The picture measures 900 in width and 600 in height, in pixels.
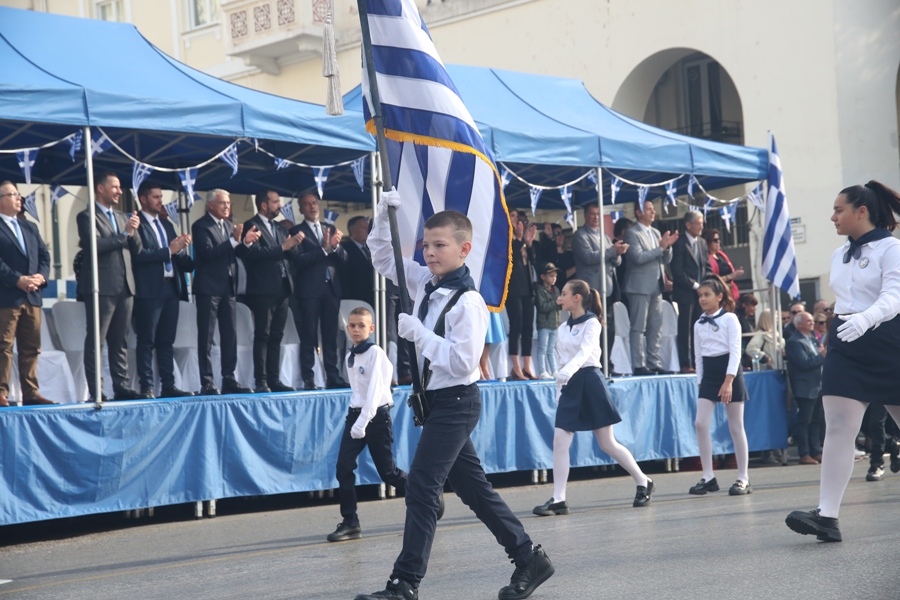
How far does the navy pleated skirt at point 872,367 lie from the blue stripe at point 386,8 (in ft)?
10.2

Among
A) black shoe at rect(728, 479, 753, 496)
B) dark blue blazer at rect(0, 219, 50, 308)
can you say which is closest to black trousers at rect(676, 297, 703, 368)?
black shoe at rect(728, 479, 753, 496)

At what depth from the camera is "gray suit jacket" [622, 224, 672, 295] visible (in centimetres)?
1382

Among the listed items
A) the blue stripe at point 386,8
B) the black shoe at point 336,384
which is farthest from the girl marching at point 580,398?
the blue stripe at point 386,8

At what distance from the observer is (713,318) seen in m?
10.8

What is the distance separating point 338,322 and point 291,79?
17984mm

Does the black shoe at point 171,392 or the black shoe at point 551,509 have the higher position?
→ the black shoe at point 171,392

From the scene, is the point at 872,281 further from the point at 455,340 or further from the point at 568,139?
the point at 568,139

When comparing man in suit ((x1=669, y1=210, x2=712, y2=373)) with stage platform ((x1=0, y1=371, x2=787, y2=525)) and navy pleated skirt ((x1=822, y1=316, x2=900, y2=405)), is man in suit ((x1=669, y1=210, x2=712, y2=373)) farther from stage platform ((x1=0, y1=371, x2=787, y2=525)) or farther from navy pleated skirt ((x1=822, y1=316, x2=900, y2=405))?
navy pleated skirt ((x1=822, y1=316, x2=900, y2=405))

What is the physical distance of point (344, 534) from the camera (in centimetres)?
Result: 827

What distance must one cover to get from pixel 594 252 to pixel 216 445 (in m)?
5.37

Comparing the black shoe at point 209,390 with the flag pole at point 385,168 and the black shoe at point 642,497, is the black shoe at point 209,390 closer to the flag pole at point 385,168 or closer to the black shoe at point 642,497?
the black shoe at point 642,497

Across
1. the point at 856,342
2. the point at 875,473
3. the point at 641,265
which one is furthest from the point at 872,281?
the point at 641,265

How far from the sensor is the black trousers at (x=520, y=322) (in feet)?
Answer: 43.5

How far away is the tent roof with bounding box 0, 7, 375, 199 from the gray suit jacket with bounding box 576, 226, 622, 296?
304 cm
